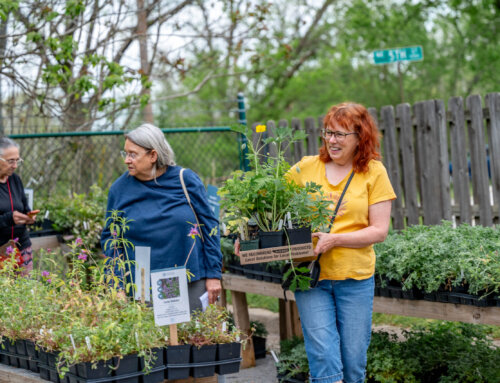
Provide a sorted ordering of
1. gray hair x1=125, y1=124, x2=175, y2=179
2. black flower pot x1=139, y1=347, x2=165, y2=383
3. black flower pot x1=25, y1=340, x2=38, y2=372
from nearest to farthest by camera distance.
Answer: black flower pot x1=139, y1=347, x2=165, y2=383 < black flower pot x1=25, y1=340, x2=38, y2=372 < gray hair x1=125, y1=124, x2=175, y2=179

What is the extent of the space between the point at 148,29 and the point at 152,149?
515 cm

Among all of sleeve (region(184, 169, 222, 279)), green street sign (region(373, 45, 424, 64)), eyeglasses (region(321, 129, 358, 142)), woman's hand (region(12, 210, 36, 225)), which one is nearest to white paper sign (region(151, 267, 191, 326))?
sleeve (region(184, 169, 222, 279))

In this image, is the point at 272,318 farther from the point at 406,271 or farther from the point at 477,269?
the point at 477,269

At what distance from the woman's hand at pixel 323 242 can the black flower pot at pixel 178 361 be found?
Answer: 762 mm

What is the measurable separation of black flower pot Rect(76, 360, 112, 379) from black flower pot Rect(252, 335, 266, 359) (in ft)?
9.68

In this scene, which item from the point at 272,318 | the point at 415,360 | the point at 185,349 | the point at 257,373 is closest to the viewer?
the point at 185,349

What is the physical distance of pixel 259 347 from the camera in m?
5.14

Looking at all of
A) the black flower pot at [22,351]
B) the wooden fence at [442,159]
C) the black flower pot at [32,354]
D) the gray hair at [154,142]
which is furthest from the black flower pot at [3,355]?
the wooden fence at [442,159]

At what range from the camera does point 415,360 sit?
A: 3949 millimetres

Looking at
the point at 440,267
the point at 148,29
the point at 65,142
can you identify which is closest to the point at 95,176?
the point at 65,142

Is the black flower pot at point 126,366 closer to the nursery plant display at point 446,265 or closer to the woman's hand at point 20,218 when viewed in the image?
the nursery plant display at point 446,265

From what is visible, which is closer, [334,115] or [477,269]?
[334,115]

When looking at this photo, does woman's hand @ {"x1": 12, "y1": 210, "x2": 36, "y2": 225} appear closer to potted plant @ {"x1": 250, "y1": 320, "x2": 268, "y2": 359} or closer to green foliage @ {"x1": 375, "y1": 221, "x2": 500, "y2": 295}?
potted plant @ {"x1": 250, "y1": 320, "x2": 268, "y2": 359}

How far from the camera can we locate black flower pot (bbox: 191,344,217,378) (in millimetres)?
2432
